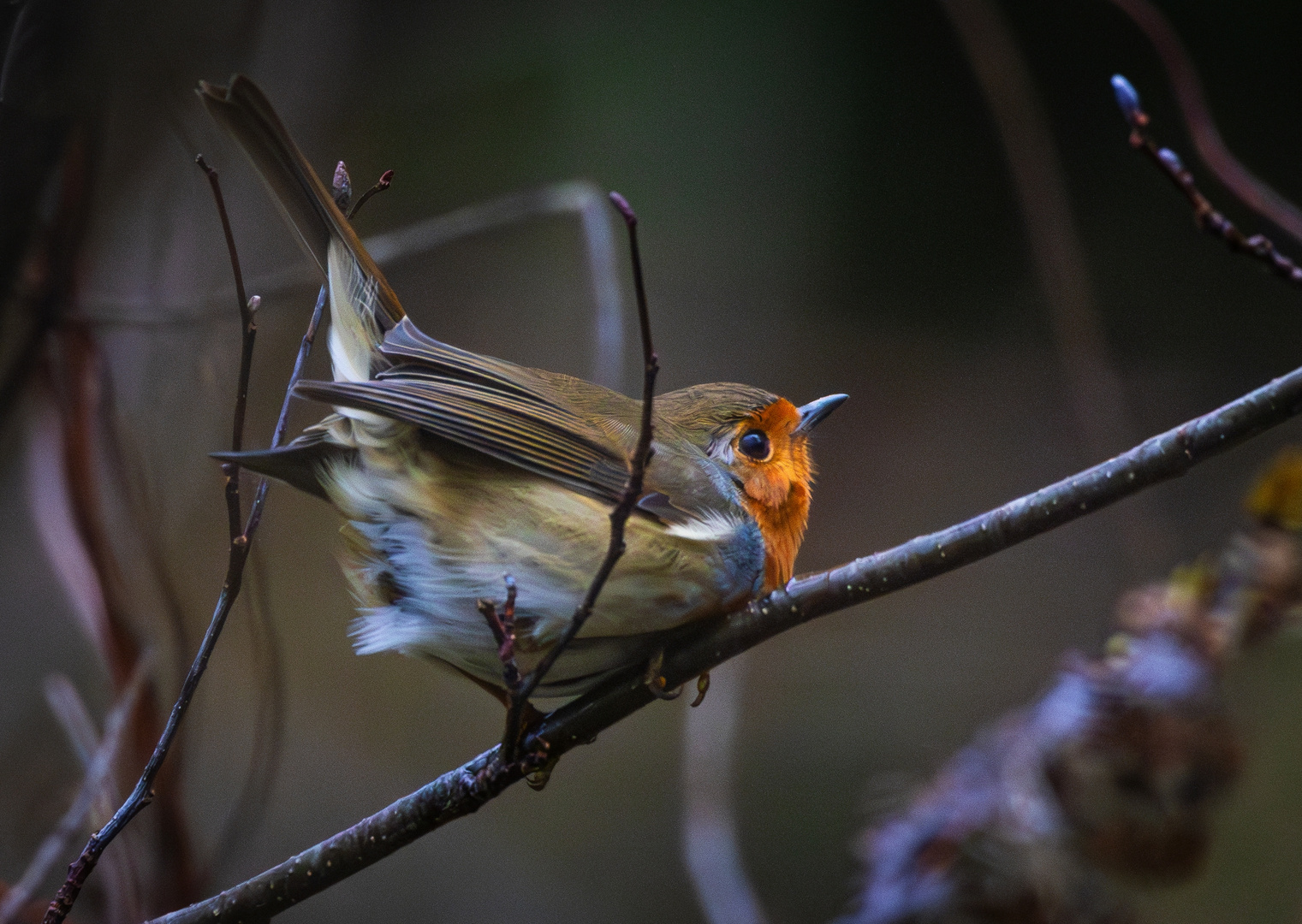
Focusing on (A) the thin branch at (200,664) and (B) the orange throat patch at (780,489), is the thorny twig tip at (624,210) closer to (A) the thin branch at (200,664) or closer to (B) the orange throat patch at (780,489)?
(A) the thin branch at (200,664)

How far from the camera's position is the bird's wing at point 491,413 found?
1.19 m

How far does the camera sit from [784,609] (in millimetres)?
1098

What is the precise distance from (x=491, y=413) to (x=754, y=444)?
1.46ft

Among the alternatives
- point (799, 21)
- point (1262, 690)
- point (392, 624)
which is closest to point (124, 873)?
point (392, 624)

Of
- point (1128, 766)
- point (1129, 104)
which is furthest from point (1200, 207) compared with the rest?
point (1128, 766)

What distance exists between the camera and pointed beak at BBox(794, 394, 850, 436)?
5.33 feet

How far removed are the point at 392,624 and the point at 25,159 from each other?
1073mm

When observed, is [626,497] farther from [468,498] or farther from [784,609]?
[468,498]

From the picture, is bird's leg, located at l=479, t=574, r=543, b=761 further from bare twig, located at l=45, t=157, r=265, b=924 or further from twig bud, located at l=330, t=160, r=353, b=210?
twig bud, located at l=330, t=160, r=353, b=210

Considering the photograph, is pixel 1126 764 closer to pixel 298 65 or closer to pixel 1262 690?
pixel 1262 690

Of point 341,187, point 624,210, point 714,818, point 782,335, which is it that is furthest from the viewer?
point 782,335

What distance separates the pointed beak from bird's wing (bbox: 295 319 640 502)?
419 millimetres

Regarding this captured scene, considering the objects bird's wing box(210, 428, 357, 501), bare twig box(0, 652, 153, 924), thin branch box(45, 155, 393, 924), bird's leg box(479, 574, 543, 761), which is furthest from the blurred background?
bird's leg box(479, 574, 543, 761)

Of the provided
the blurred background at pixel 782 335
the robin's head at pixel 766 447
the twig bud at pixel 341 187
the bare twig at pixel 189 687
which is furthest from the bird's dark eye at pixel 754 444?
the blurred background at pixel 782 335
